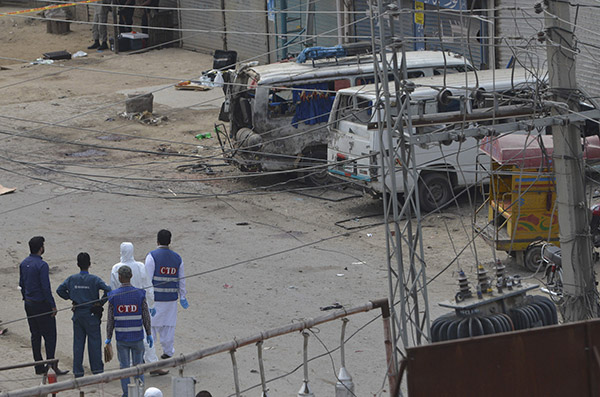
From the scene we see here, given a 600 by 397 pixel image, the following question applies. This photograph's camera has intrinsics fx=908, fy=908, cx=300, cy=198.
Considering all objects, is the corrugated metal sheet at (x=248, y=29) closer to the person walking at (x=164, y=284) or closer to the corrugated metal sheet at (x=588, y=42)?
the corrugated metal sheet at (x=588, y=42)

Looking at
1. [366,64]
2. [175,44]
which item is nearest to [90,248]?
[366,64]

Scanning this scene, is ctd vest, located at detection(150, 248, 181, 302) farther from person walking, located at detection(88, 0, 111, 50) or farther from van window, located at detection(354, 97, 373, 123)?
person walking, located at detection(88, 0, 111, 50)

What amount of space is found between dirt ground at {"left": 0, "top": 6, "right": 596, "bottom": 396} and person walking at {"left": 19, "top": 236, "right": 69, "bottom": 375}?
1.10 feet

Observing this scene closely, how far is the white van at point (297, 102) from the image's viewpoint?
15.6 m

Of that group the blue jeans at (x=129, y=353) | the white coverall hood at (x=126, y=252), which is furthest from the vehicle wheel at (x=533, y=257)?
the blue jeans at (x=129, y=353)

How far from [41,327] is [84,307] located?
29.8 inches

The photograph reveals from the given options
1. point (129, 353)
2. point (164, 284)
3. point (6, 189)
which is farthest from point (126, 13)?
point (129, 353)

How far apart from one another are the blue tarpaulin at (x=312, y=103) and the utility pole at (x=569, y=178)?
7644mm

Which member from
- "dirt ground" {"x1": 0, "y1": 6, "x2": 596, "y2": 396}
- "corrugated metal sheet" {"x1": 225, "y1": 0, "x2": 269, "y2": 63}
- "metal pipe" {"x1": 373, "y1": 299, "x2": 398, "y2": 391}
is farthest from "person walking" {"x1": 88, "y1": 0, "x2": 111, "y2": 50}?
"metal pipe" {"x1": 373, "y1": 299, "x2": 398, "y2": 391}

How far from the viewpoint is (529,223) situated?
12.1 meters

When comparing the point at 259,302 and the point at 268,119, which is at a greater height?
the point at 268,119

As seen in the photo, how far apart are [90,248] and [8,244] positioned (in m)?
1.32

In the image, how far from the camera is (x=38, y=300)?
9.62 metres

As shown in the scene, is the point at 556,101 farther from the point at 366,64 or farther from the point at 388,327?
the point at 366,64
